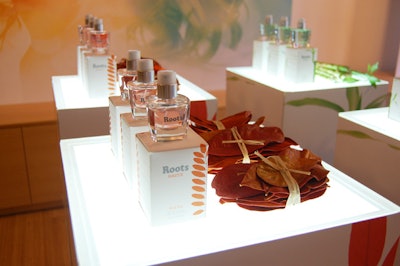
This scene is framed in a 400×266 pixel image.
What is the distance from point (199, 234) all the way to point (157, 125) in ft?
0.76

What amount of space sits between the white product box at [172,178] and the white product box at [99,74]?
968 millimetres

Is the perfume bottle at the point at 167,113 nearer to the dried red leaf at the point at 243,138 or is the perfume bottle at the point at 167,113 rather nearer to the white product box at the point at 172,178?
the white product box at the point at 172,178

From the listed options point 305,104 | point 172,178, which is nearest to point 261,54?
point 305,104

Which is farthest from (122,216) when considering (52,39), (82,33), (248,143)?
(52,39)

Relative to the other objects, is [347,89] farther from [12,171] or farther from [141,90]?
[12,171]

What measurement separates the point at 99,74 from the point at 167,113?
3.36 ft

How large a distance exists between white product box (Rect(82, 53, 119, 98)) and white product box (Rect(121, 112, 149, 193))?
2.61ft

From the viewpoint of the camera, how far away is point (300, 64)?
7.19 feet

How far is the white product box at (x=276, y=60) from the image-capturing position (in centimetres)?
232

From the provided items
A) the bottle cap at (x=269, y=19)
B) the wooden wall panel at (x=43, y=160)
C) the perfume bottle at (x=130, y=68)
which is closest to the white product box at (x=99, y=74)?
the perfume bottle at (x=130, y=68)

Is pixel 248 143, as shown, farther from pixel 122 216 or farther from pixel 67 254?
pixel 67 254

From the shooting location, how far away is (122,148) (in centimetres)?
108

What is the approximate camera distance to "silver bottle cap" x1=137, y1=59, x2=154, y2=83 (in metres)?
0.98

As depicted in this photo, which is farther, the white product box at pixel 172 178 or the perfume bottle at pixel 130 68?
the perfume bottle at pixel 130 68
